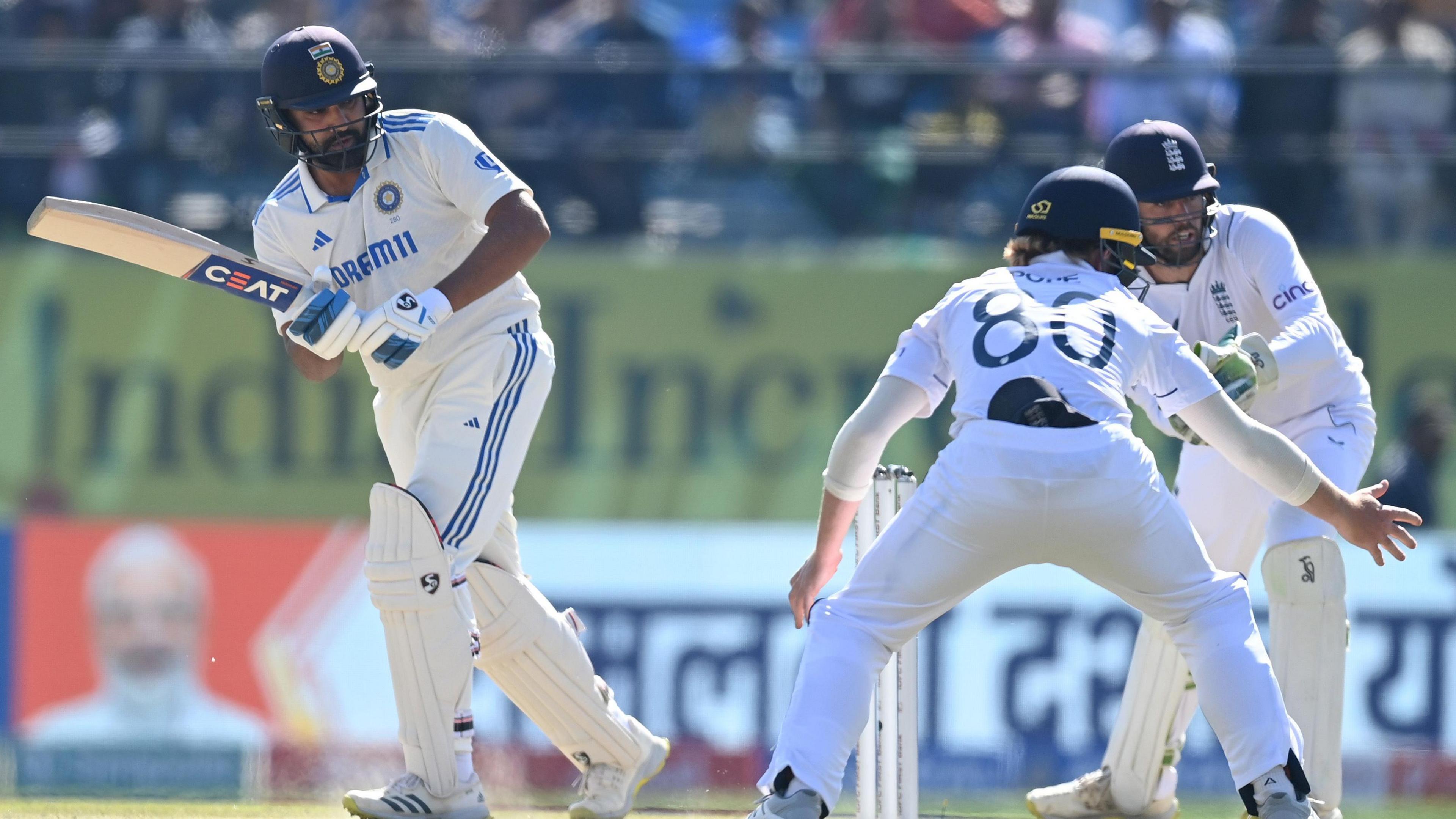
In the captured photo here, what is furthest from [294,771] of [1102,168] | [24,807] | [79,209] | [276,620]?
[1102,168]

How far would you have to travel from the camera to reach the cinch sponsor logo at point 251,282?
479 cm

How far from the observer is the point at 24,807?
5754 mm

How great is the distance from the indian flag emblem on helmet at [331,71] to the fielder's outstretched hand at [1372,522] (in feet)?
9.01

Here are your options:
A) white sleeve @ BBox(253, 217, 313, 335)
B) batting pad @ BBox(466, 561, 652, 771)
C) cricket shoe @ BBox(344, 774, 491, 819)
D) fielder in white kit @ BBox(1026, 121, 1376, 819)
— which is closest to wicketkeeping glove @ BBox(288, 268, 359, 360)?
white sleeve @ BBox(253, 217, 313, 335)

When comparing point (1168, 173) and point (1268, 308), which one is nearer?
point (1168, 173)

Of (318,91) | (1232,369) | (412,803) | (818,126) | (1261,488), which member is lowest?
(412,803)

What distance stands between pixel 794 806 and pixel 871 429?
0.88 metres

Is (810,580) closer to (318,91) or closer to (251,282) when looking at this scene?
(251,282)

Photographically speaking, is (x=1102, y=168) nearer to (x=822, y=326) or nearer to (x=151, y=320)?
(x=822, y=326)

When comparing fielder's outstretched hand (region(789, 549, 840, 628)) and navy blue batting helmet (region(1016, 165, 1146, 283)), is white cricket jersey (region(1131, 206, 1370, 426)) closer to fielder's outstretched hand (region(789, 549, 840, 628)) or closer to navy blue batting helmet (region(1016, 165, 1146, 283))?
navy blue batting helmet (region(1016, 165, 1146, 283))

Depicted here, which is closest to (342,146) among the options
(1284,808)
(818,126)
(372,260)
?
(372,260)

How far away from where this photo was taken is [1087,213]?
4523mm

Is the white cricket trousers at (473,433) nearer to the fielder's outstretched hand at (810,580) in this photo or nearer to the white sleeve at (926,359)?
the fielder's outstretched hand at (810,580)

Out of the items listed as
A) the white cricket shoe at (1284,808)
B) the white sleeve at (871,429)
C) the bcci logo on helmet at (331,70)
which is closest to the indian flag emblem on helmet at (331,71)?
the bcci logo on helmet at (331,70)
